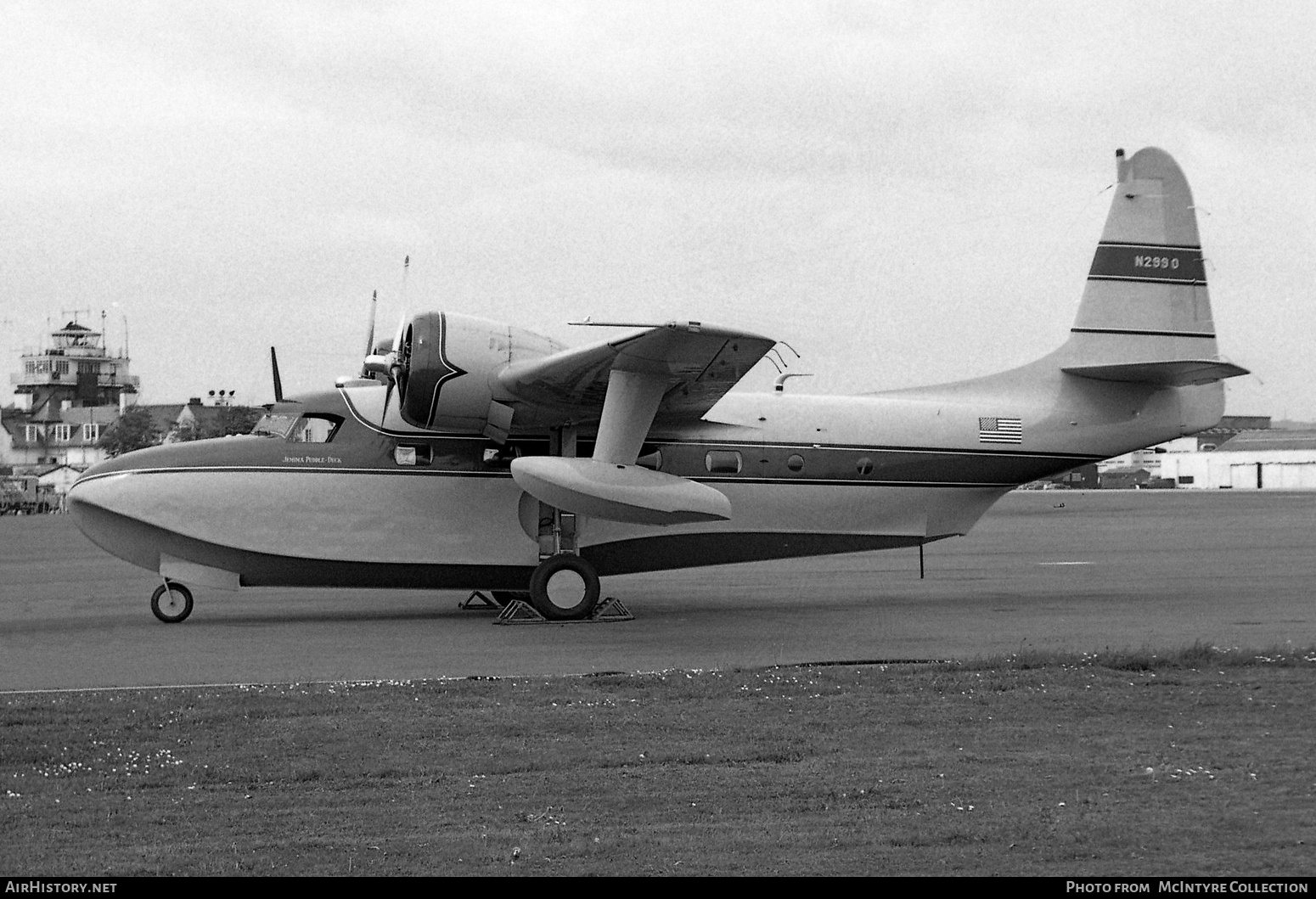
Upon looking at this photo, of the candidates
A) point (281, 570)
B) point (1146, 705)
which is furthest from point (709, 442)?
point (1146, 705)

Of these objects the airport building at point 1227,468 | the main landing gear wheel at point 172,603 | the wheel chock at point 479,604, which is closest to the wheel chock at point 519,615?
the wheel chock at point 479,604

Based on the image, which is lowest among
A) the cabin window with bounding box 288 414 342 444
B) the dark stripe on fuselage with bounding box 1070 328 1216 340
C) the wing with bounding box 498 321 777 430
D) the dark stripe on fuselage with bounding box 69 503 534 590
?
the dark stripe on fuselage with bounding box 69 503 534 590

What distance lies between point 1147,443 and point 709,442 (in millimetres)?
6463

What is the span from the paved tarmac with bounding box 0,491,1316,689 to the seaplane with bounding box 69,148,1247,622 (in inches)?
36.0

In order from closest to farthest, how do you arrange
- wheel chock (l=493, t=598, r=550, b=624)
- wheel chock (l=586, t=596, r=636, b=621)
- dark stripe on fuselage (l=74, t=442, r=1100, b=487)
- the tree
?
wheel chock (l=493, t=598, r=550, b=624) → wheel chock (l=586, t=596, r=636, b=621) → dark stripe on fuselage (l=74, t=442, r=1100, b=487) → the tree

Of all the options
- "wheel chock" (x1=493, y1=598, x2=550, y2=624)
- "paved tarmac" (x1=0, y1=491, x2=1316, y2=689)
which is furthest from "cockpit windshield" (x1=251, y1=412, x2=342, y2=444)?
"wheel chock" (x1=493, y1=598, x2=550, y2=624)

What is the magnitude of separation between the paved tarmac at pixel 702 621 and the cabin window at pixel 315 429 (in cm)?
231

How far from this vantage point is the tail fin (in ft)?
64.7

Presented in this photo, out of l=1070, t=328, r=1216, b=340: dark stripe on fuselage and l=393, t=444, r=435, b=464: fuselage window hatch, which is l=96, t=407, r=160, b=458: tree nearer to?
l=393, t=444, r=435, b=464: fuselage window hatch

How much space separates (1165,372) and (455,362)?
31.5 feet

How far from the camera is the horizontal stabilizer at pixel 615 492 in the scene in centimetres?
1617

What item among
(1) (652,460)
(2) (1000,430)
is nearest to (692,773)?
(1) (652,460)

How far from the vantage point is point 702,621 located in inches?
674

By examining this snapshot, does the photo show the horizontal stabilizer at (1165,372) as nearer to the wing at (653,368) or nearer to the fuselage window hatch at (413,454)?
the wing at (653,368)
